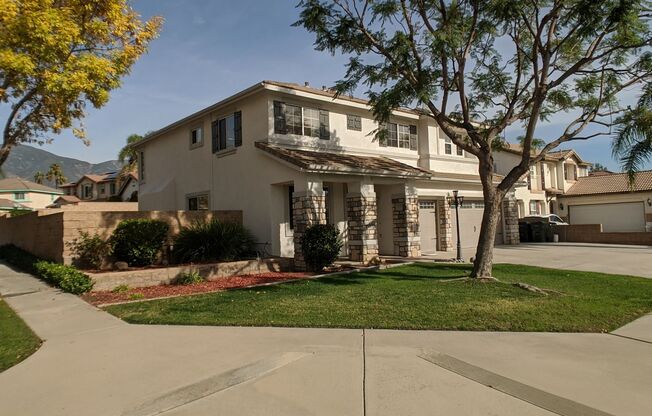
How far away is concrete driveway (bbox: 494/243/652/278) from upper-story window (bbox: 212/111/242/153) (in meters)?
10.4

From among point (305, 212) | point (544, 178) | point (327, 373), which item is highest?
point (544, 178)

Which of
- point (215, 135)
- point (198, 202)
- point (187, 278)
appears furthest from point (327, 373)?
point (198, 202)

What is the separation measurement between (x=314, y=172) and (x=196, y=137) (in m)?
7.94

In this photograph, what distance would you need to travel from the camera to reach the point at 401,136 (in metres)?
19.0

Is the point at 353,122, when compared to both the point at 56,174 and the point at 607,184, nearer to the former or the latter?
the point at 607,184

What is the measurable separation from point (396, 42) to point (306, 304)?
6.45 m

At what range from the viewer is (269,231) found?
47.0 ft

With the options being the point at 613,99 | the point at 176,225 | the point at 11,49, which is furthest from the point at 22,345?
the point at 613,99

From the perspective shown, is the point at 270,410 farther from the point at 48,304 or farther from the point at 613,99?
the point at 613,99

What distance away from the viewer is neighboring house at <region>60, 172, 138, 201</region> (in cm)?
4600

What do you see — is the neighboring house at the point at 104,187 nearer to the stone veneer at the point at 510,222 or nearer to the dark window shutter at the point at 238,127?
the dark window shutter at the point at 238,127

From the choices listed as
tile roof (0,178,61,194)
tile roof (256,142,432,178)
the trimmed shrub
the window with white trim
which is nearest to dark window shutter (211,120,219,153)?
the window with white trim

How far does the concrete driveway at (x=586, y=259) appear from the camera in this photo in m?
12.5

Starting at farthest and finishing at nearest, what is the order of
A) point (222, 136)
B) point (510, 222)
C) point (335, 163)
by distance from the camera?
point (510, 222) < point (222, 136) < point (335, 163)
